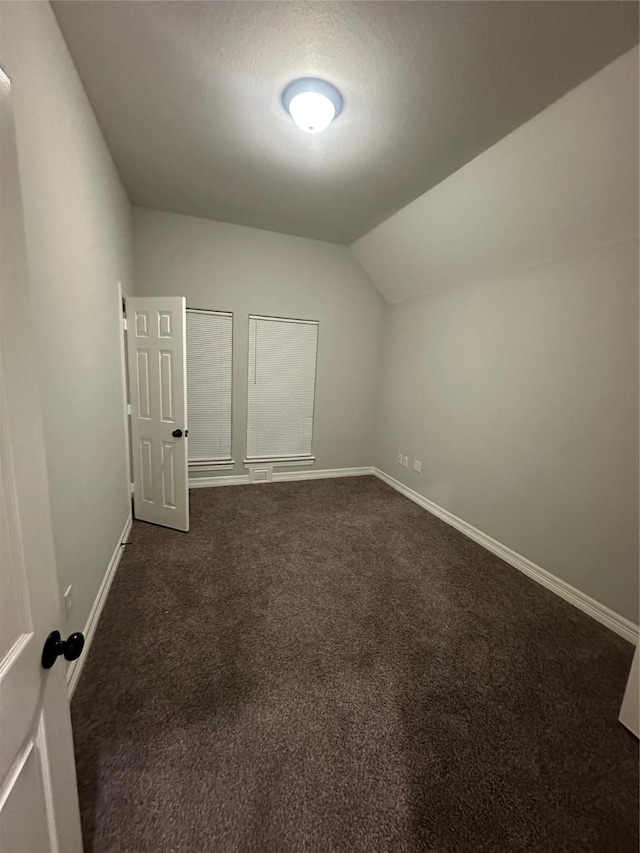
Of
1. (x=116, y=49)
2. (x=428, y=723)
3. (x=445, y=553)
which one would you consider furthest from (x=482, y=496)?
(x=116, y=49)

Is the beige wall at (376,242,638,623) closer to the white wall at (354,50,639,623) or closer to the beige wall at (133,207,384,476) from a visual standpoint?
the white wall at (354,50,639,623)

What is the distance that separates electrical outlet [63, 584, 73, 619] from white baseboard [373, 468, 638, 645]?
9.76 ft

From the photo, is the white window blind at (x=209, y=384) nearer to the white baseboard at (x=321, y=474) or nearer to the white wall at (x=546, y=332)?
the white baseboard at (x=321, y=474)

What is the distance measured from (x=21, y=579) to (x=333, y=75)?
233cm

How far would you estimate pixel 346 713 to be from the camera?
146cm

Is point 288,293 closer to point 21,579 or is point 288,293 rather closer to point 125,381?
point 125,381

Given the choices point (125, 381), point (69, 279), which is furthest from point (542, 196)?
point (125, 381)

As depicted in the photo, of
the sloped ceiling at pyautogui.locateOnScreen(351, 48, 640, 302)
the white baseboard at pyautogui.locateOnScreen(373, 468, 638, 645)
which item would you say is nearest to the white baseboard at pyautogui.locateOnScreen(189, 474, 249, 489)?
the white baseboard at pyautogui.locateOnScreen(373, 468, 638, 645)

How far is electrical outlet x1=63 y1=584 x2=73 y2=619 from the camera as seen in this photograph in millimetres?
1511

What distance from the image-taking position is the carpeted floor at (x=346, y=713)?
43.7 inches

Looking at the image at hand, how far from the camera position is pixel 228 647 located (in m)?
1.77

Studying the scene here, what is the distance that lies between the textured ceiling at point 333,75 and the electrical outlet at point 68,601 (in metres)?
2.51

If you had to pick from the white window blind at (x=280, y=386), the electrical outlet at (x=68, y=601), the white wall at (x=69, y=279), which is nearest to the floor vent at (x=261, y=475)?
the white window blind at (x=280, y=386)

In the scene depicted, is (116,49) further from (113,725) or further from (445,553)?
(445,553)
